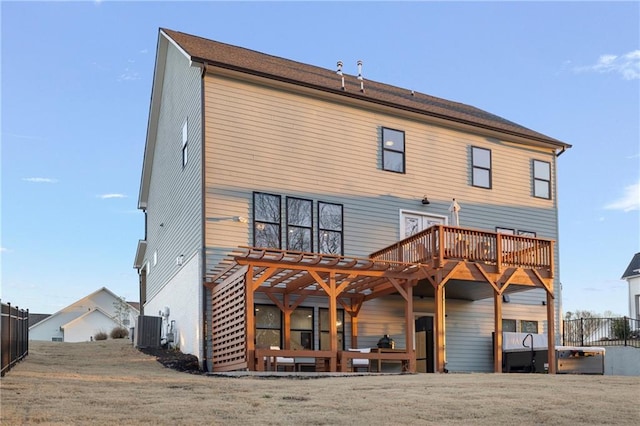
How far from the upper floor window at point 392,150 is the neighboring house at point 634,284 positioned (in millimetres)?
18445

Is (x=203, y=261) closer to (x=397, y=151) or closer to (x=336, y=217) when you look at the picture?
(x=336, y=217)

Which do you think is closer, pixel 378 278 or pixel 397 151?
pixel 378 278

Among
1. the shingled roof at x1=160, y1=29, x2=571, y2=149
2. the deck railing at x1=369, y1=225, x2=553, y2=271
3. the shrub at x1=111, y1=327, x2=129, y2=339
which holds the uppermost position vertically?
the shingled roof at x1=160, y1=29, x2=571, y2=149

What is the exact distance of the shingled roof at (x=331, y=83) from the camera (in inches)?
757

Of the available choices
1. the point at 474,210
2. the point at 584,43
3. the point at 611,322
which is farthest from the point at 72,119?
the point at 611,322

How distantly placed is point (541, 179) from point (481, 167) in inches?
100

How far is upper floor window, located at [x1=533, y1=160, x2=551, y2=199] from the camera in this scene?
2378cm

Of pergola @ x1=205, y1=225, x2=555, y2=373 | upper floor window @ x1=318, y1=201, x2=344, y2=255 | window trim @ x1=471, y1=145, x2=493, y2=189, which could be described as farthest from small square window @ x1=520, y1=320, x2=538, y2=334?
upper floor window @ x1=318, y1=201, x2=344, y2=255

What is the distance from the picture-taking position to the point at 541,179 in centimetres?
2392

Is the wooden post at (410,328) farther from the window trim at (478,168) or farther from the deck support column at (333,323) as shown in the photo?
the window trim at (478,168)

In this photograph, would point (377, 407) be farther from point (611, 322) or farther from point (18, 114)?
point (611, 322)

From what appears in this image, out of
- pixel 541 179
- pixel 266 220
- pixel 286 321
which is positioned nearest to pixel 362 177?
pixel 266 220

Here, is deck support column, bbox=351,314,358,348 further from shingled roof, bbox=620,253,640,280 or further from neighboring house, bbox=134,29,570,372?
shingled roof, bbox=620,253,640,280

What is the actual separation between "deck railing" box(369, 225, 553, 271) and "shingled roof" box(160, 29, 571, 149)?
468cm
